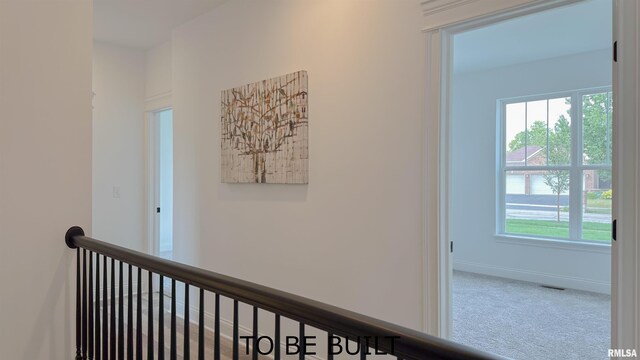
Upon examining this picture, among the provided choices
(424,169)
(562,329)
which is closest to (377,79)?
(424,169)

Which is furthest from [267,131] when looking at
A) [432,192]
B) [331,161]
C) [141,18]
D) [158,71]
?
[158,71]

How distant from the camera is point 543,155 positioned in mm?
4996

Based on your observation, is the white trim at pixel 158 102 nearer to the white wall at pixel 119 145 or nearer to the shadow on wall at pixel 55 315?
the white wall at pixel 119 145

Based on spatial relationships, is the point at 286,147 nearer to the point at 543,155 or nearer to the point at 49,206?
the point at 49,206

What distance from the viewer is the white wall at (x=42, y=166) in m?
2.06

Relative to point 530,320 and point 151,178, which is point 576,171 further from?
point 151,178

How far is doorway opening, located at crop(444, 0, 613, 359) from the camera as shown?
12.0 ft

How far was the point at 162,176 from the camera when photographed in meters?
5.87

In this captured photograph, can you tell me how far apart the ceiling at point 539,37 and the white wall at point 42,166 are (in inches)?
104

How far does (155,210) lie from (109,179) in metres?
0.58

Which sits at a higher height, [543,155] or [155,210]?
[543,155]

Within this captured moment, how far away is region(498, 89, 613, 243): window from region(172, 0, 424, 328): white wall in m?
3.43

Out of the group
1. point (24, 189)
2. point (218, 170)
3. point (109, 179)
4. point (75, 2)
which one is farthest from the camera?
point (109, 179)

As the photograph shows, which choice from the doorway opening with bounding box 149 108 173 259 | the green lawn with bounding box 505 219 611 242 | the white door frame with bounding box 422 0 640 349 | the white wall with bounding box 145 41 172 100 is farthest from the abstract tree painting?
the green lawn with bounding box 505 219 611 242
